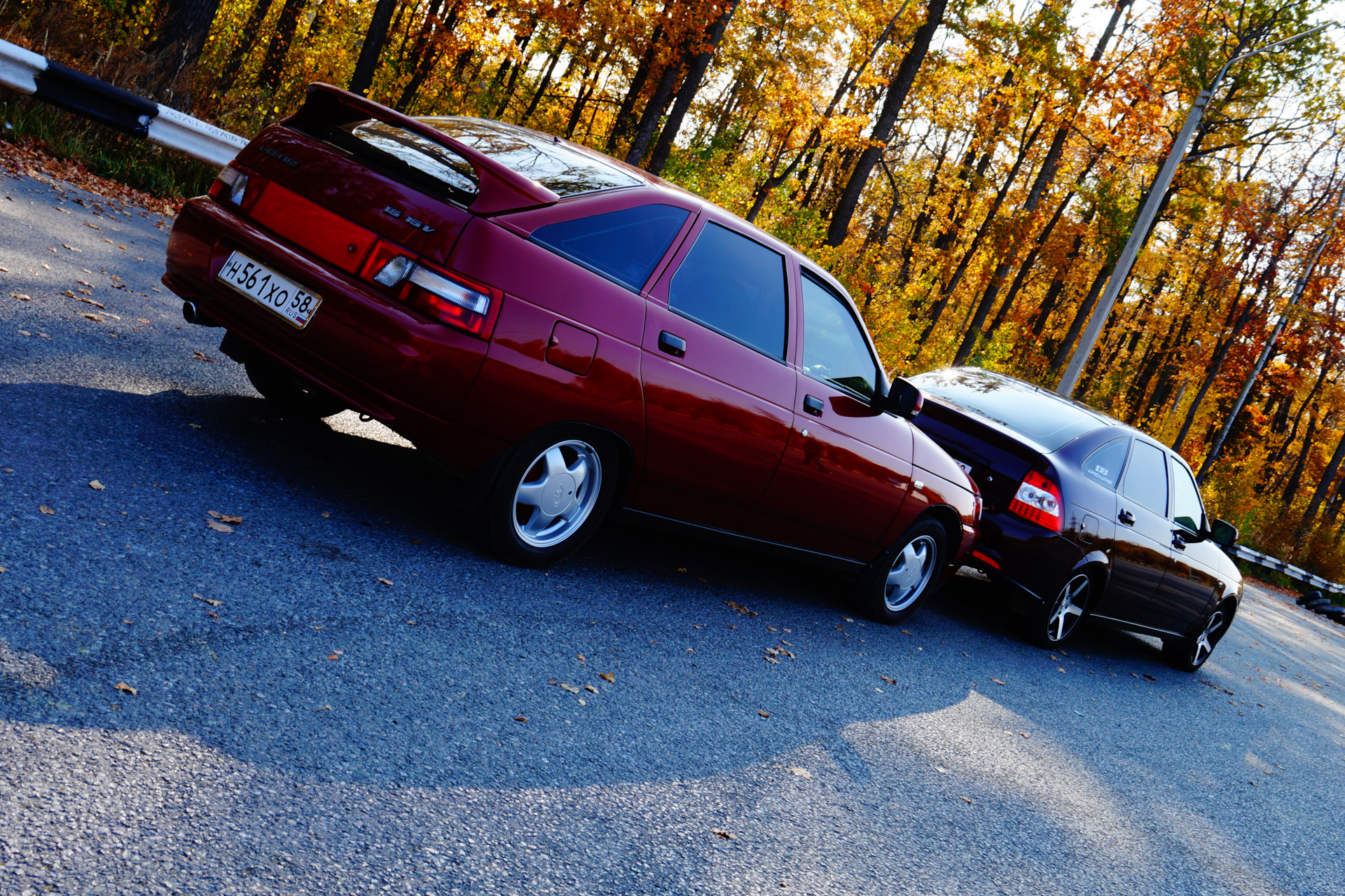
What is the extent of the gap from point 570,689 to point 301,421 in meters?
2.62

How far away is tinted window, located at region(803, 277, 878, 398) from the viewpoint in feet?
18.2

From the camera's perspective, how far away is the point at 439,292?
158 inches

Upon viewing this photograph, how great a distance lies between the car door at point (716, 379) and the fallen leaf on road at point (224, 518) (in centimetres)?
172

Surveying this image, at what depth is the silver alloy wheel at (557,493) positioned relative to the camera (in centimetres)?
450

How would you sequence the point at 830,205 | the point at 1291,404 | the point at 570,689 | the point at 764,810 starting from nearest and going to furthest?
the point at 764,810, the point at 570,689, the point at 830,205, the point at 1291,404

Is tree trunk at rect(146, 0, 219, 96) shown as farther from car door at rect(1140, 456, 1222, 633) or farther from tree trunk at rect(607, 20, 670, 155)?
car door at rect(1140, 456, 1222, 633)

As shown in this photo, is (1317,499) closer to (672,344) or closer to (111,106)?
(672,344)

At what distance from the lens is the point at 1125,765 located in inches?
228

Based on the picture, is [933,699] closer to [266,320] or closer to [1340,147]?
[266,320]

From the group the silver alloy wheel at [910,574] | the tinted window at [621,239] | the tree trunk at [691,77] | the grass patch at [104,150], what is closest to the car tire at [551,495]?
the tinted window at [621,239]

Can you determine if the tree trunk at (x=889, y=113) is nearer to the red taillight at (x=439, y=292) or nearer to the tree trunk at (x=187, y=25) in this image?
the tree trunk at (x=187, y=25)

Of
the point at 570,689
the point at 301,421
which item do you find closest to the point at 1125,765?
the point at 570,689

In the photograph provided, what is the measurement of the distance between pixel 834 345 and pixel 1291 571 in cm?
2166

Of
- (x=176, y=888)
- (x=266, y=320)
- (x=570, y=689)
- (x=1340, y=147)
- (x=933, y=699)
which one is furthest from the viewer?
(x=1340, y=147)
